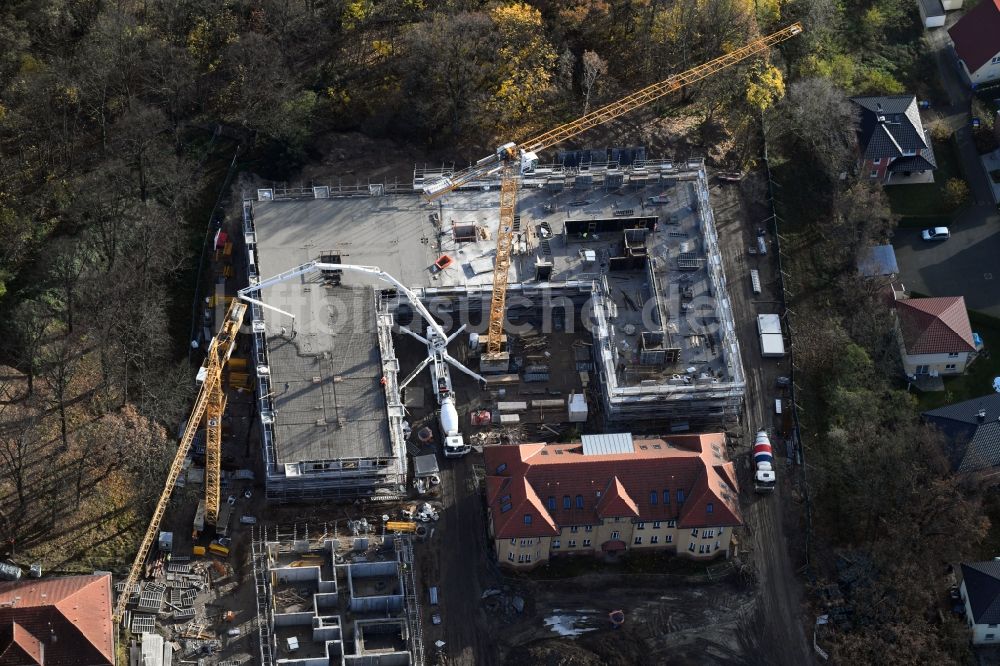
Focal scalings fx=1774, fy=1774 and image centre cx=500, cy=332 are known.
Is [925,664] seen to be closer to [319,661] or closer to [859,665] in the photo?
[859,665]

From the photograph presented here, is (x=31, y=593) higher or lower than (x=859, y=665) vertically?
higher

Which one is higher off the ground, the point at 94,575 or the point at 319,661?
the point at 94,575

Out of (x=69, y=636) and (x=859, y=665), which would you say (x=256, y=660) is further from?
(x=859, y=665)

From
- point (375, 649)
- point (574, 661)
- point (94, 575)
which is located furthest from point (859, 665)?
point (94, 575)

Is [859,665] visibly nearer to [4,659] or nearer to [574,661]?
[574,661]

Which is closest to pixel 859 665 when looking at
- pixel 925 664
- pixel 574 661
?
pixel 925 664

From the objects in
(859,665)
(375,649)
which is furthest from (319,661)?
(859,665)
